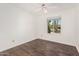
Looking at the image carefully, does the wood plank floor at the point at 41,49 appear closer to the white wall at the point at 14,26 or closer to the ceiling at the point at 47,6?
the white wall at the point at 14,26

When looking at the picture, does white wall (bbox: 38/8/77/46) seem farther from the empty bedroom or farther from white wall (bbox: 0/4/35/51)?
white wall (bbox: 0/4/35/51)

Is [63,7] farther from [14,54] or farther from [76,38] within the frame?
[14,54]

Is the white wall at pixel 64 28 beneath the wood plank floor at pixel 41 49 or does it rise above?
above

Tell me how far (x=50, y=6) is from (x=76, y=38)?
0.64 metres

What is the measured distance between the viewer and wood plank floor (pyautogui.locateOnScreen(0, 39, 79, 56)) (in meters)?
1.26

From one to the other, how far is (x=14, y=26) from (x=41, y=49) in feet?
1.88

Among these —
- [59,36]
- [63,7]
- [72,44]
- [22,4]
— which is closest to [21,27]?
[22,4]

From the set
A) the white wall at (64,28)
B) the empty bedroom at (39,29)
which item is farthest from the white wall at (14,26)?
the white wall at (64,28)

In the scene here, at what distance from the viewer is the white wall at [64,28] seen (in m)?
1.25

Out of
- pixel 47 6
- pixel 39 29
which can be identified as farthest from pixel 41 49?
pixel 47 6

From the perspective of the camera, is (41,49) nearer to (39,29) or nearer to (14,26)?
(39,29)

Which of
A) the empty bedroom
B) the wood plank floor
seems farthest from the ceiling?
the wood plank floor

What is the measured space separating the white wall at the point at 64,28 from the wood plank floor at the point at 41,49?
0.28 ft

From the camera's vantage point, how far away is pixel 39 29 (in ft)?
4.46
